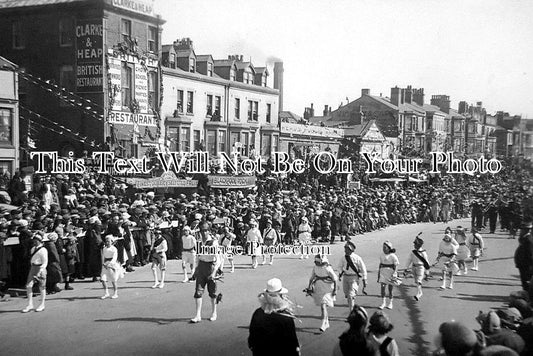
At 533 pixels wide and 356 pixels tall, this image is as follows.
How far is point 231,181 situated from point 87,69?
801 centimetres

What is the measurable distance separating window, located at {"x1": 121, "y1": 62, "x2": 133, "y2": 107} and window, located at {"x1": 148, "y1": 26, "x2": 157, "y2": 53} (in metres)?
1.35

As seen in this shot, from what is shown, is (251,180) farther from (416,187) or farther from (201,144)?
(416,187)

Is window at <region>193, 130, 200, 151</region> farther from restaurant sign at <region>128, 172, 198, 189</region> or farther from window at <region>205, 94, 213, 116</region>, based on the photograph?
restaurant sign at <region>128, 172, 198, 189</region>

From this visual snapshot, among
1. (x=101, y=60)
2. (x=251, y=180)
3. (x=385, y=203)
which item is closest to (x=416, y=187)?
(x=385, y=203)

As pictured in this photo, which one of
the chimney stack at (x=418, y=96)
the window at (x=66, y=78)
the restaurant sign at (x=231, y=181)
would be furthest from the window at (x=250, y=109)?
the chimney stack at (x=418, y=96)

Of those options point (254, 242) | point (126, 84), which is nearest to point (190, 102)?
point (126, 84)

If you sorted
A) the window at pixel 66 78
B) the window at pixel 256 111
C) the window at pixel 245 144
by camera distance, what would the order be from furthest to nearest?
the window at pixel 256 111
the window at pixel 245 144
the window at pixel 66 78

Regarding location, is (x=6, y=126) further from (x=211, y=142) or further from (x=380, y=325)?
(x=380, y=325)

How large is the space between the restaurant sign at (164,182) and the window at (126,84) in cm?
429

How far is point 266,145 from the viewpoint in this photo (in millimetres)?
31406

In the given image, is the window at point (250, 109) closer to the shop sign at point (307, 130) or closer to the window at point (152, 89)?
the shop sign at point (307, 130)

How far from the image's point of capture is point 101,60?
22.3m

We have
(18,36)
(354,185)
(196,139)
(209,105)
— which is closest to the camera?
(18,36)

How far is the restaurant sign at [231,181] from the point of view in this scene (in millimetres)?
23002
